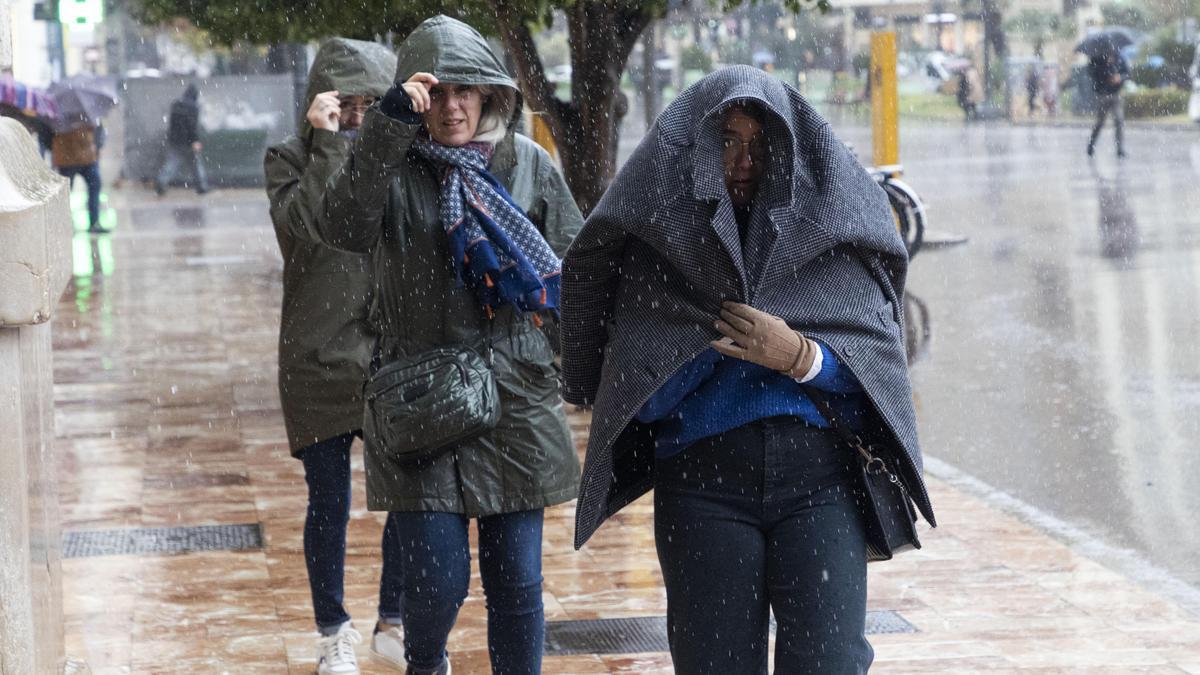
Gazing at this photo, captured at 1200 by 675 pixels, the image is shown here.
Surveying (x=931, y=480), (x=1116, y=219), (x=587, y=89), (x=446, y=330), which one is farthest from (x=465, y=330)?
(x=1116, y=219)

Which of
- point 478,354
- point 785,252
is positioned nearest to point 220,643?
point 478,354

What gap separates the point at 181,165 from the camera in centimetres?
2994

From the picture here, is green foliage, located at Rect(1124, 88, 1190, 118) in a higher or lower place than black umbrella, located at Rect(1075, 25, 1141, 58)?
lower

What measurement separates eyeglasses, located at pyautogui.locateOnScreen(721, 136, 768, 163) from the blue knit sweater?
401 millimetres

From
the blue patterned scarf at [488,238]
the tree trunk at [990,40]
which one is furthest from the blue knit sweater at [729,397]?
the tree trunk at [990,40]

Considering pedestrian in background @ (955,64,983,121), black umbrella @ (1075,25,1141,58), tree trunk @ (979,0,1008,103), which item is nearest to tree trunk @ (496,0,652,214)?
black umbrella @ (1075,25,1141,58)

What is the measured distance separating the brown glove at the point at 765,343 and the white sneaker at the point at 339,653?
7.29 ft

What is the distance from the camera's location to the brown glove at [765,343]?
3525 mm

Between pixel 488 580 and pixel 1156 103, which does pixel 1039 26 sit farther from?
pixel 488 580

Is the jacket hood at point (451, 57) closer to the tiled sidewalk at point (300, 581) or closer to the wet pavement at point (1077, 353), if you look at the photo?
the tiled sidewalk at point (300, 581)

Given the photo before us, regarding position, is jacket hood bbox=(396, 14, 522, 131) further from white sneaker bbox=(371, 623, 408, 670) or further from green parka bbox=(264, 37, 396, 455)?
white sneaker bbox=(371, 623, 408, 670)

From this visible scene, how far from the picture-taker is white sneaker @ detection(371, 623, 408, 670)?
5441 mm

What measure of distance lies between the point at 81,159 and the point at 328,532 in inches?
717

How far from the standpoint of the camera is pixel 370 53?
523 centimetres
